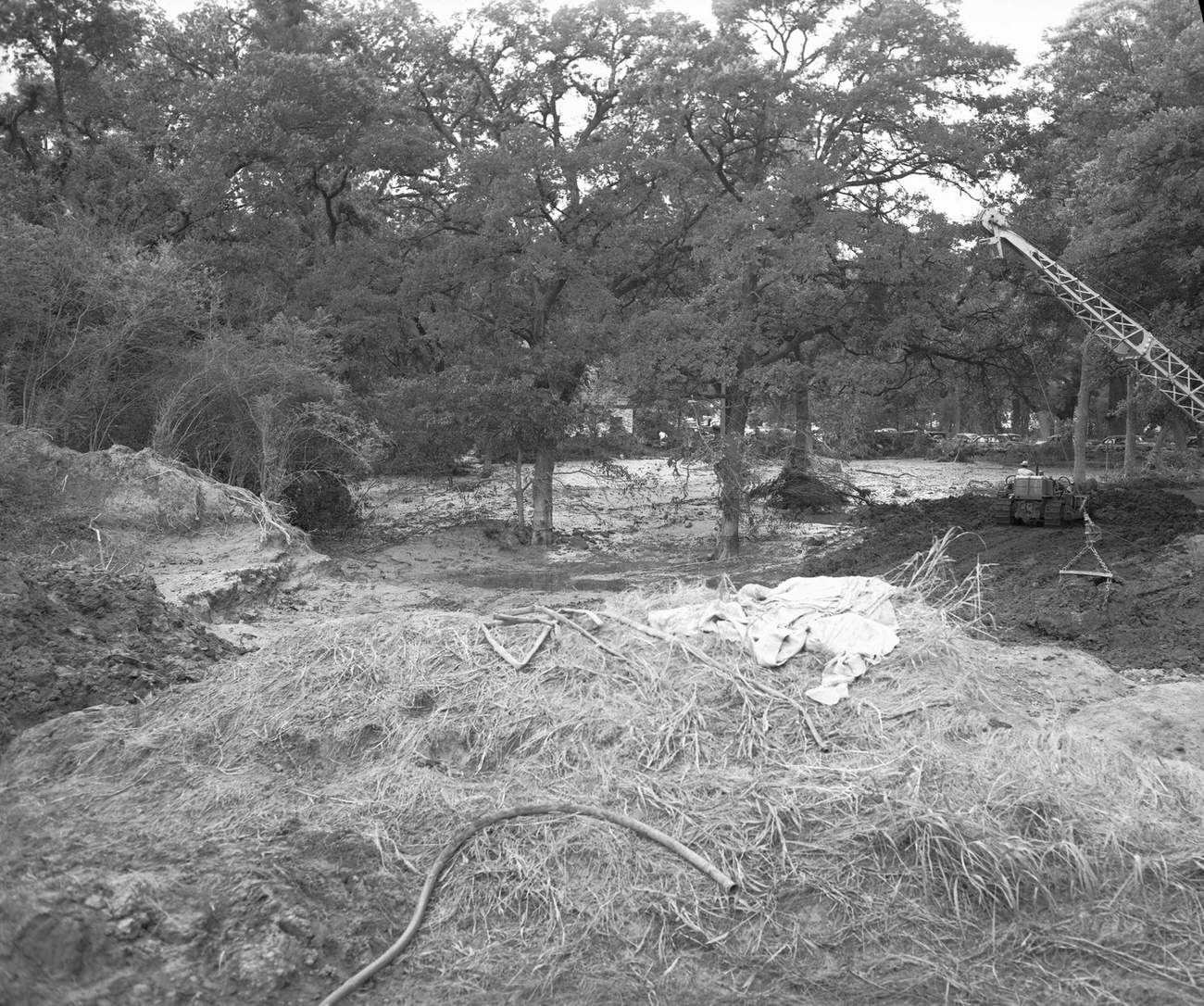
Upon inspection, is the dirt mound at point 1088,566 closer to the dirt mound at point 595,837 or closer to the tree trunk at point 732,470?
the tree trunk at point 732,470

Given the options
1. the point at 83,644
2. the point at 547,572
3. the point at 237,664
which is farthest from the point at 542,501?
the point at 237,664

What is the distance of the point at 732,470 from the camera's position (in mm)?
20453

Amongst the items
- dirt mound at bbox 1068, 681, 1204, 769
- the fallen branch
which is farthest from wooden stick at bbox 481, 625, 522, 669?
dirt mound at bbox 1068, 681, 1204, 769

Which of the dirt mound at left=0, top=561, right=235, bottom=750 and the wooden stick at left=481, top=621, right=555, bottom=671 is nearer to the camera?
the wooden stick at left=481, top=621, right=555, bottom=671

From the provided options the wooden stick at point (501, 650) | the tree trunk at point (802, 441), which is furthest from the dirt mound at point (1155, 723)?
the tree trunk at point (802, 441)

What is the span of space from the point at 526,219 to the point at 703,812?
16.9m

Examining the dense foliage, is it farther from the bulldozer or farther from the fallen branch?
the fallen branch

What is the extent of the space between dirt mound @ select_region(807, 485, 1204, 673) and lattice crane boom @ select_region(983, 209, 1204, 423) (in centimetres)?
→ 235

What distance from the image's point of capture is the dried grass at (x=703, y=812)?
4.59 metres

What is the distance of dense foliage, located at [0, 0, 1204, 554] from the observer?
62.1ft

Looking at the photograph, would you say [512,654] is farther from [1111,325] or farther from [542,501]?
[1111,325]

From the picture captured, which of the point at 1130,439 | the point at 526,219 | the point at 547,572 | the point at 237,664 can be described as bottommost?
the point at 547,572

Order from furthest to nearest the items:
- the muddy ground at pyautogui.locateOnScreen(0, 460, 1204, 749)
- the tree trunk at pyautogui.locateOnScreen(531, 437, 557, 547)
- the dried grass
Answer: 1. the tree trunk at pyautogui.locateOnScreen(531, 437, 557, 547)
2. the muddy ground at pyautogui.locateOnScreen(0, 460, 1204, 749)
3. the dried grass

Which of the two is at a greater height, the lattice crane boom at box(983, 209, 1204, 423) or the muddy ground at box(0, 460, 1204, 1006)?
the lattice crane boom at box(983, 209, 1204, 423)
